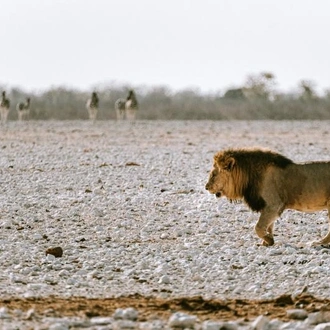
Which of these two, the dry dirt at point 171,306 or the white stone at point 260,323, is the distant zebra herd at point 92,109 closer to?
the dry dirt at point 171,306

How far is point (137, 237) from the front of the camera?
12656mm

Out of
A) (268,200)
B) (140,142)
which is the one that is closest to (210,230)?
(268,200)

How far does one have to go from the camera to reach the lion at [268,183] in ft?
40.1

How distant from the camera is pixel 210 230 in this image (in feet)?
42.6

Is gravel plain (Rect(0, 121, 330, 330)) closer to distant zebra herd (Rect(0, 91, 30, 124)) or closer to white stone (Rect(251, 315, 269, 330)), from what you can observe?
white stone (Rect(251, 315, 269, 330))

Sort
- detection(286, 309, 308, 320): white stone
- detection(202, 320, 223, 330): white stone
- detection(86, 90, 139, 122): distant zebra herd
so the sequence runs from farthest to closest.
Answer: detection(86, 90, 139, 122): distant zebra herd → detection(286, 309, 308, 320): white stone → detection(202, 320, 223, 330): white stone

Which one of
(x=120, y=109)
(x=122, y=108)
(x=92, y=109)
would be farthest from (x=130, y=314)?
(x=122, y=108)

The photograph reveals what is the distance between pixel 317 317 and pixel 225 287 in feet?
5.06

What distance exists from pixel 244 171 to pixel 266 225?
2.09ft

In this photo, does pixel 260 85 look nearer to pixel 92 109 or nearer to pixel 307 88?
pixel 307 88

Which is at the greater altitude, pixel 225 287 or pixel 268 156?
pixel 268 156

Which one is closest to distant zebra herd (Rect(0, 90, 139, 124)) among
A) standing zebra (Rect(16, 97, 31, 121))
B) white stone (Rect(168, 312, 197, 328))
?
standing zebra (Rect(16, 97, 31, 121))

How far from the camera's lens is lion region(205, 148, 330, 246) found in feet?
40.1

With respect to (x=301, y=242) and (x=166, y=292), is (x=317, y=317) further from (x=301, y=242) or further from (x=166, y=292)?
(x=301, y=242)
